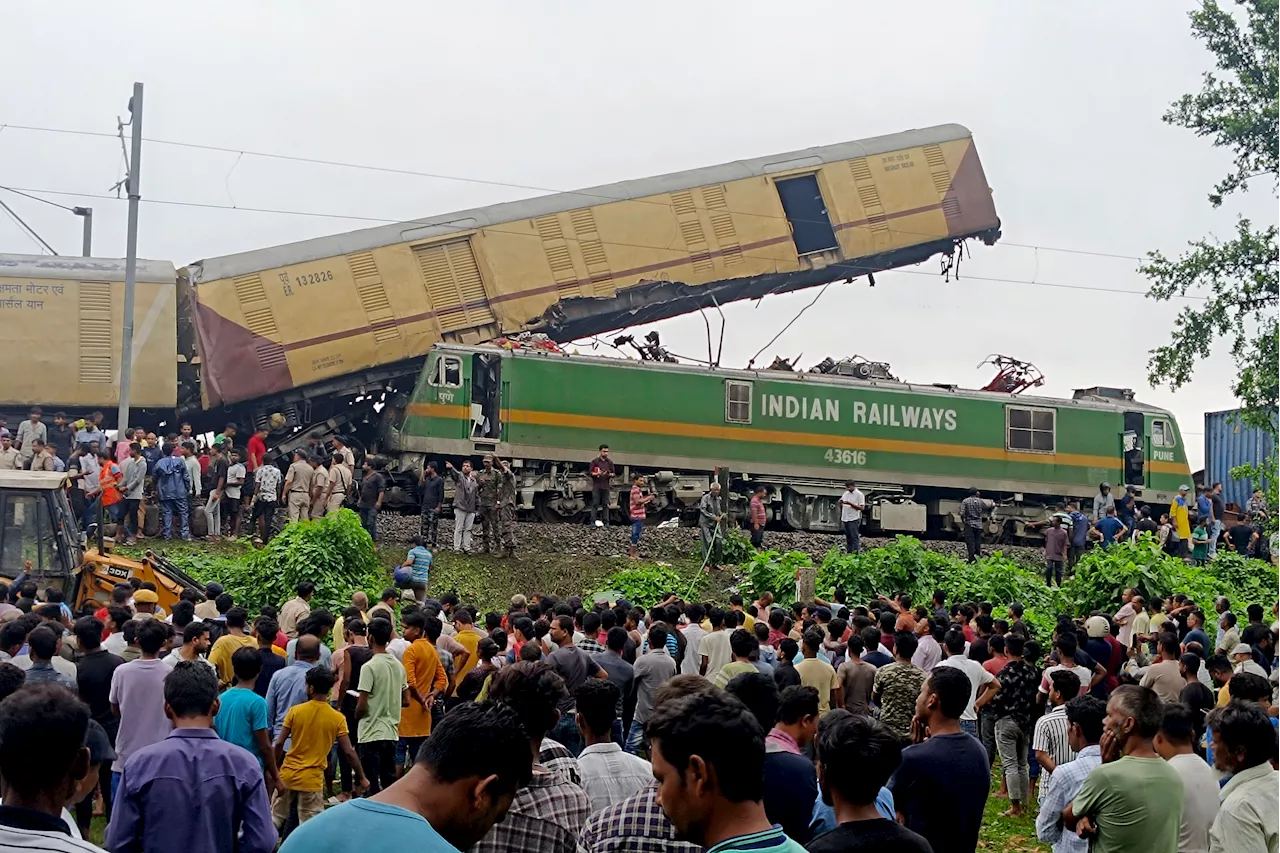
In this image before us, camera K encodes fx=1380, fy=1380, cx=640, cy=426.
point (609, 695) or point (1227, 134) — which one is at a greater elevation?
point (1227, 134)

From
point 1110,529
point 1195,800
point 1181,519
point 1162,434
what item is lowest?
point 1195,800

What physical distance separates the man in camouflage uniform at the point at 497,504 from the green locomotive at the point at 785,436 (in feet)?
6.02

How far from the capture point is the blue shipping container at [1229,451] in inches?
1239

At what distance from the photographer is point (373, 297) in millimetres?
22953

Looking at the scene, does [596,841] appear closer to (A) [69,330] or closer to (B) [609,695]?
(B) [609,695]

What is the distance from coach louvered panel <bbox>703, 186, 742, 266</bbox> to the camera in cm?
2492

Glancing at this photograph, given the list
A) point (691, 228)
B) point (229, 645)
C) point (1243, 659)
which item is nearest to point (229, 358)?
point (691, 228)

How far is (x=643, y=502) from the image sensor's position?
70.6ft

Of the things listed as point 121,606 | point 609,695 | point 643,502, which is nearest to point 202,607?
point 121,606

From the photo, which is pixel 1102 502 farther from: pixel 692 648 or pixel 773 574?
pixel 692 648

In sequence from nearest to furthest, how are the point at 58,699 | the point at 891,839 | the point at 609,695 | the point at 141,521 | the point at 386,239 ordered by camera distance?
the point at 58,699 → the point at 891,839 → the point at 609,695 → the point at 141,521 → the point at 386,239

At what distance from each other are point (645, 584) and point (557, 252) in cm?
823

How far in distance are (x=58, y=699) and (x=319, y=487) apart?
651 inches

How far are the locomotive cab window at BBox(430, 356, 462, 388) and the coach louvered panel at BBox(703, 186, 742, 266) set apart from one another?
5544 millimetres
